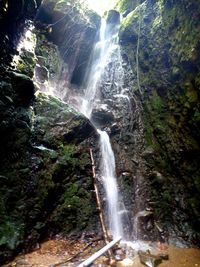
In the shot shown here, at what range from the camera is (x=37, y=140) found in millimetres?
8500

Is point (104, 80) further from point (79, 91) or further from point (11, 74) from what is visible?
point (11, 74)

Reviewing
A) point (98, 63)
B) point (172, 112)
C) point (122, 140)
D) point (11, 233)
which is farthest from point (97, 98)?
point (11, 233)

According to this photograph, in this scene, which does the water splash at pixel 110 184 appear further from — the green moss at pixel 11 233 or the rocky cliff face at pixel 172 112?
the green moss at pixel 11 233

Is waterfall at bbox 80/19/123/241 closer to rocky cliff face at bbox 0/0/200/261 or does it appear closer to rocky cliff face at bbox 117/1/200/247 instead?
rocky cliff face at bbox 0/0/200/261

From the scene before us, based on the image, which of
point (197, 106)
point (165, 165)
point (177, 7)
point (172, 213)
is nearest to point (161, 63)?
point (177, 7)

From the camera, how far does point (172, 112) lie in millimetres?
9867

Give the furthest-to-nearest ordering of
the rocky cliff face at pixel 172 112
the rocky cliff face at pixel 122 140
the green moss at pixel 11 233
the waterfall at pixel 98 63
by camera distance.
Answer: the waterfall at pixel 98 63
the rocky cliff face at pixel 172 112
the rocky cliff face at pixel 122 140
the green moss at pixel 11 233

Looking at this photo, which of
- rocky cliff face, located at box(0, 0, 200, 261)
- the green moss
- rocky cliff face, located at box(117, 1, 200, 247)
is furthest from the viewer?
rocky cliff face, located at box(117, 1, 200, 247)

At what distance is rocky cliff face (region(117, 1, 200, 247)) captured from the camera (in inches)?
334

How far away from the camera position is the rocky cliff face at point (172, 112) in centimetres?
849

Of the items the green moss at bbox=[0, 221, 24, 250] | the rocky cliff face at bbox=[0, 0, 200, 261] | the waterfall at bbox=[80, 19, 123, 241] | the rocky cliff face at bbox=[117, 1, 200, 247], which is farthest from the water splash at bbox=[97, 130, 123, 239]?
the green moss at bbox=[0, 221, 24, 250]

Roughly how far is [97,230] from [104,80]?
838 cm

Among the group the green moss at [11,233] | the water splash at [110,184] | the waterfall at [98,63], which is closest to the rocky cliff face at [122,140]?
the green moss at [11,233]

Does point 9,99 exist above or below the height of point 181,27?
below
